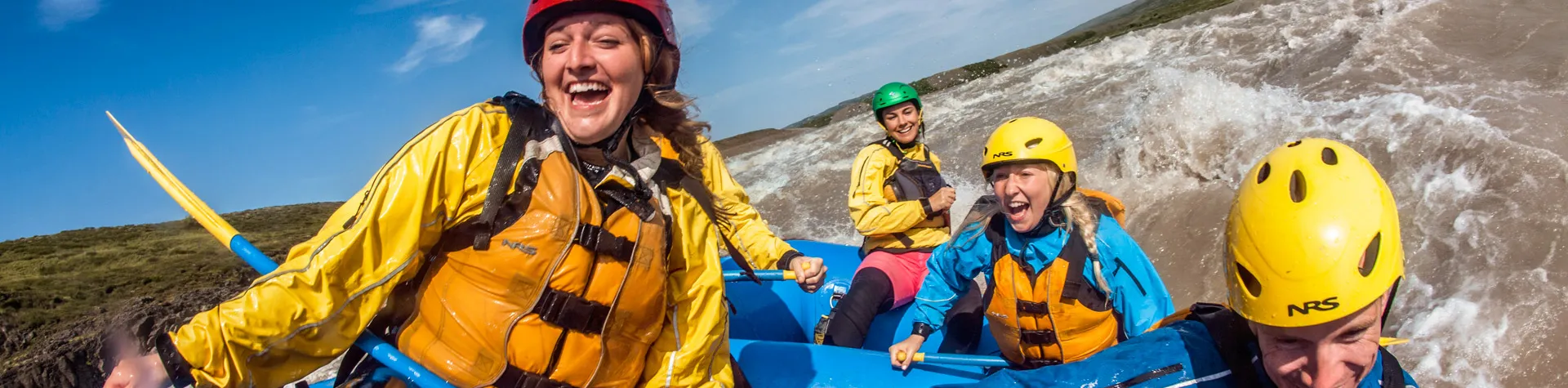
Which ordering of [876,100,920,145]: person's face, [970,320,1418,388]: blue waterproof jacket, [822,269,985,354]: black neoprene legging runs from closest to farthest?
1. [970,320,1418,388]: blue waterproof jacket
2. [822,269,985,354]: black neoprene legging
3. [876,100,920,145]: person's face

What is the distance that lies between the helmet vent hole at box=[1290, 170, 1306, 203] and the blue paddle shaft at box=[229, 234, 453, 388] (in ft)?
5.88

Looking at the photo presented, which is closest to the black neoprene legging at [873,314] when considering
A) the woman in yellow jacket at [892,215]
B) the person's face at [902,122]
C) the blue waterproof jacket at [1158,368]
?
the woman in yellow jacket at [892,215]

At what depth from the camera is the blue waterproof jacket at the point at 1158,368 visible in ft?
6.16

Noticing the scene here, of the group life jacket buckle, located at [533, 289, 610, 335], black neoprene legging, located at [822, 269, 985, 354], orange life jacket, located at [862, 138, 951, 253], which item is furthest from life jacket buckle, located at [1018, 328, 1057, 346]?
life jacket buckle, located at [533, 289, 610, 335]

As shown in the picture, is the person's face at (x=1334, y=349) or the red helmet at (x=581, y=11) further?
the red helmet at (x=581, y=11)

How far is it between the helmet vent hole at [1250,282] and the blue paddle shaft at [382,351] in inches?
67.2

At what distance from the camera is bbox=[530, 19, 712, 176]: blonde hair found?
206 cm

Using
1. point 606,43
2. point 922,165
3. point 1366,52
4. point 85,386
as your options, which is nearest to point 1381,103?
point 1366,52

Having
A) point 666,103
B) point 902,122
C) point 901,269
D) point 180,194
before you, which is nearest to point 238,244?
point 180,194

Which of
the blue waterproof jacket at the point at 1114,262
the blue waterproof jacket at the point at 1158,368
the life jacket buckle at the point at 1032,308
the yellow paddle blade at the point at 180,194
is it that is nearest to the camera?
the yellow paddle blade at the point at 180,194

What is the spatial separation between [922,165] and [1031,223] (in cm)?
207

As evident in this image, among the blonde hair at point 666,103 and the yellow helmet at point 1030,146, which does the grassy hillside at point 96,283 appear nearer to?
the blonde hair at point 666,103

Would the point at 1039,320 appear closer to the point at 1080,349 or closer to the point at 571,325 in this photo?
the point at 1080,349

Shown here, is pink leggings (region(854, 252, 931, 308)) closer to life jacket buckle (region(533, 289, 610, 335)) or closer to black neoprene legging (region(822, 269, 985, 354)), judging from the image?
black neoprene legging (region(822, 269, 985, 354))
